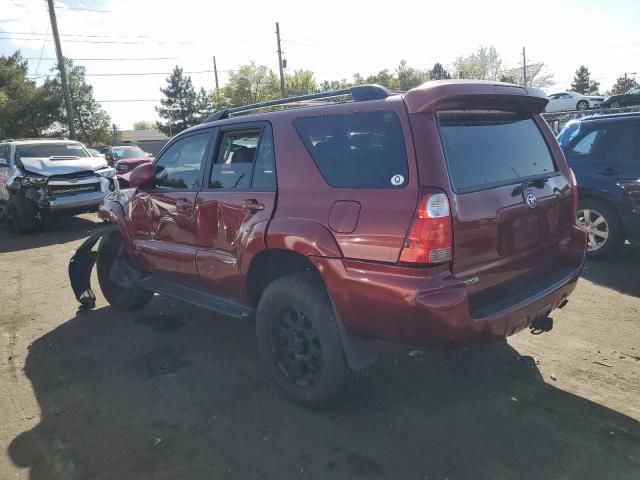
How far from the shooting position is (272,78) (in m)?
51.2

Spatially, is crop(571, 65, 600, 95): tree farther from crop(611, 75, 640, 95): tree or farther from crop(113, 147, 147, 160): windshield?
crop(113, 147, 147, 160): windshield

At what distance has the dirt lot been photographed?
2615mm

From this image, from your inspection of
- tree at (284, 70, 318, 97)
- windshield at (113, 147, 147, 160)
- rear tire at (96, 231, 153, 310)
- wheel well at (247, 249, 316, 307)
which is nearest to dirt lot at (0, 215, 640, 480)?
rear tire at (96, 231, 153, 310)

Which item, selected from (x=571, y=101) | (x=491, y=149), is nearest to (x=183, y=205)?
(x=491, y=149)

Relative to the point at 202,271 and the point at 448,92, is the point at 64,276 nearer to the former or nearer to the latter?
the point at 202,271

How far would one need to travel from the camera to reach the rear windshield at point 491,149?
2691 millimetres

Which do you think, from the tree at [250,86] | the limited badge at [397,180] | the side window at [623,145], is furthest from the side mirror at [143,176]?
the tree at [250,86]

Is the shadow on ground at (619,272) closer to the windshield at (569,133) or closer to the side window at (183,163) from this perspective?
the windshield at (569,133)

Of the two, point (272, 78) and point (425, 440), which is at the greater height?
point (272, 78)

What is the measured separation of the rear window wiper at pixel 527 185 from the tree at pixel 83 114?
41482 mm

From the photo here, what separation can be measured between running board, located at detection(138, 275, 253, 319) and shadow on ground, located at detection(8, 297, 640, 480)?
48 centimetres

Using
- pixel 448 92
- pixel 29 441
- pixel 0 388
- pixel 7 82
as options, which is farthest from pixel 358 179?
pixel 7 82

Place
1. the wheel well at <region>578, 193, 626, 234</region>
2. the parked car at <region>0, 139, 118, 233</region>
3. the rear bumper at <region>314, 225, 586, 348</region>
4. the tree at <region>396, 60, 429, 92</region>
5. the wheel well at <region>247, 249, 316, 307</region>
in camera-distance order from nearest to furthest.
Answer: the rear bumper at <region>314, 225, 586, 348</region>, the wheel well at <region>247, 249, 316, 307</region>, the wheel well at <region>578, 193, 626, 234</region>, the parked car at <region>0, 139, 118, 233</region>, the tree at <region>396, 60, 429, 92</region>

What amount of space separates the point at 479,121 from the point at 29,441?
3.28 metres
